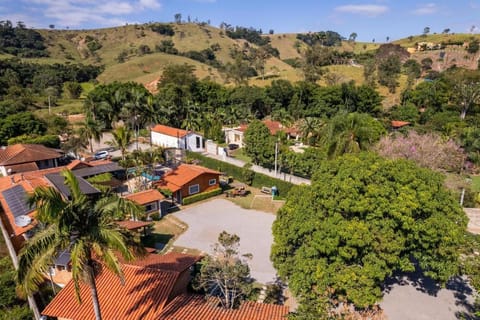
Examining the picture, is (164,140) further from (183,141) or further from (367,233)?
(367,233)

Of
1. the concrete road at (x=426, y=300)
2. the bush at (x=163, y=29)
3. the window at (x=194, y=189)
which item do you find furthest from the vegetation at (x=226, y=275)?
the bush at (x=163, y=29)

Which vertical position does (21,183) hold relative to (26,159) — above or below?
below

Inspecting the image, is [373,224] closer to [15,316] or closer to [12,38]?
[15,316]

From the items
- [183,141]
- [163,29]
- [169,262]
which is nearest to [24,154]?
[183,141]

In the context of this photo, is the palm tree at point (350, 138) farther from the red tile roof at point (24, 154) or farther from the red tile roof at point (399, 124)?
the red tile roof at point (399, 124)

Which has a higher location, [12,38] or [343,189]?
[12,38]

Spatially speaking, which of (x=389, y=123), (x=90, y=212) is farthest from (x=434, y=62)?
(x=90, y=212)

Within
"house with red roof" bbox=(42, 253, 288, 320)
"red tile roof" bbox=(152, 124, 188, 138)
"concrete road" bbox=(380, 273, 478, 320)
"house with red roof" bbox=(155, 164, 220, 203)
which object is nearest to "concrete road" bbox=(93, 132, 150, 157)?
"red tile roof" bbox=(152, 124, 188, 138)
